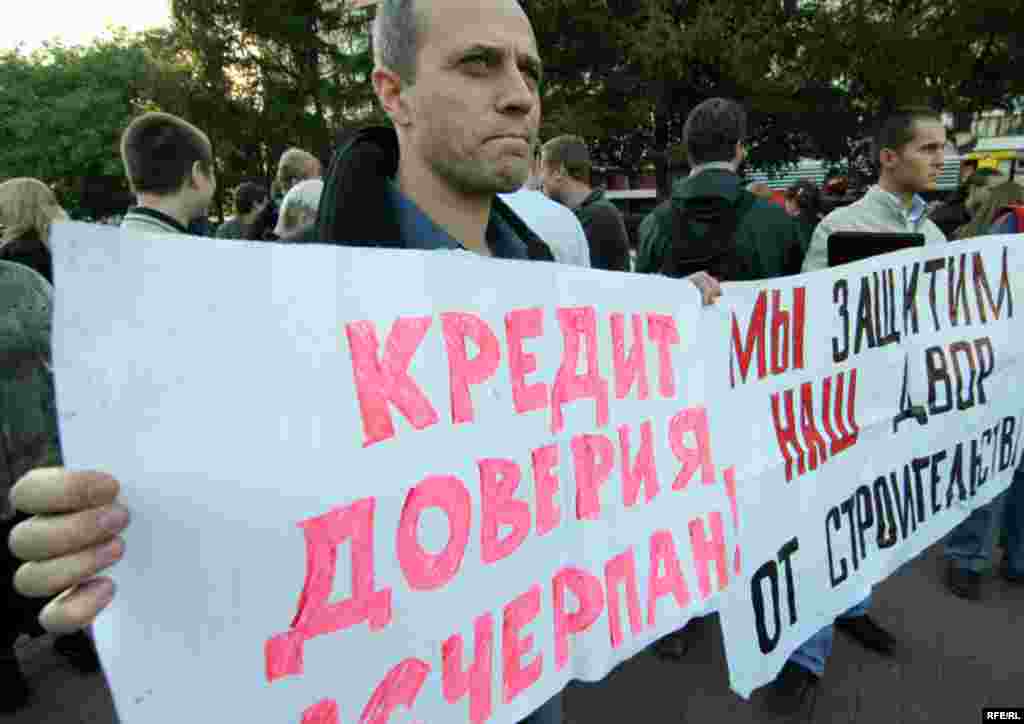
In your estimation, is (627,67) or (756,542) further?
(627,67)

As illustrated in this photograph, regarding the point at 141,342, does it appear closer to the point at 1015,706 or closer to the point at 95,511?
the point at 95,511

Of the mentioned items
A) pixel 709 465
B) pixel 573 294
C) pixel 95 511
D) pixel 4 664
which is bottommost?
pixel 4 664

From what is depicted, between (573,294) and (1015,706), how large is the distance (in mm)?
2528

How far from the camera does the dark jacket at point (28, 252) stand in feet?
10.6

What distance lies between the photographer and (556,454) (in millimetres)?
1422

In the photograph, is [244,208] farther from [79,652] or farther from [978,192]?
[978,192]

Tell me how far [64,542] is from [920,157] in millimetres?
3259

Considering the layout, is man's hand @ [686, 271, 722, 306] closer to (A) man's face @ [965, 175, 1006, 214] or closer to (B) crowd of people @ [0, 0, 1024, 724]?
(B) crowd of people @ [0, 0, 1024, 724]

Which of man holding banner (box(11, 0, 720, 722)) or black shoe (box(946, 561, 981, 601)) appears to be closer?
man holding banner (box(11, 0, 720, 722))

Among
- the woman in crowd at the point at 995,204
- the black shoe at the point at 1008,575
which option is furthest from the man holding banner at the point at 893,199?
the black shoe at the point at 1008,575

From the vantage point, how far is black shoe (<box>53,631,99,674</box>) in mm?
3180

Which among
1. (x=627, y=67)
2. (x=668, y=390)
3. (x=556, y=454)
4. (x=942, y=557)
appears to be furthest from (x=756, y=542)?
(x=627, y=67)

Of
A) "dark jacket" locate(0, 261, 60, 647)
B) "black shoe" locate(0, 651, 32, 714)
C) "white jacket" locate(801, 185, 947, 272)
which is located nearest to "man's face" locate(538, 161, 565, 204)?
"white jacket" locate(801, 185, 947, 272)

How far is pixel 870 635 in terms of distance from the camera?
3.02m
